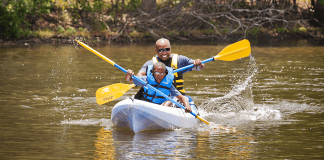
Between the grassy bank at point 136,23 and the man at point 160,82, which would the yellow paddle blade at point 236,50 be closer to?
the man at point 160,82

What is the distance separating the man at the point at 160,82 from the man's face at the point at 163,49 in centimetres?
38

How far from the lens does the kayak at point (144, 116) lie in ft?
19.8

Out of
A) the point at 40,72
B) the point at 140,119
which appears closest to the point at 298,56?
the point at 40,72

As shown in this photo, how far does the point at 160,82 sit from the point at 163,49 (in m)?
0.60

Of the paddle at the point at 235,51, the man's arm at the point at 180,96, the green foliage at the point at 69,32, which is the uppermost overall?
the green foliage at the point at 69,32

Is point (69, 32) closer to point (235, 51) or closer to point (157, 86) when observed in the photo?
point (235, 51)

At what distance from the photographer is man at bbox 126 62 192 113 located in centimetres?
623

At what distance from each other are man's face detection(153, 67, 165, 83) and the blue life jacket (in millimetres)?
45

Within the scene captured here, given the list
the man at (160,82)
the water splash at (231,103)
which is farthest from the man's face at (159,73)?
the water splash at (231,103)

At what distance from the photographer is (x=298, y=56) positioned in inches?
646

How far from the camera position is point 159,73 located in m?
6.22

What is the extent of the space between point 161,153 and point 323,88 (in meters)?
5.81

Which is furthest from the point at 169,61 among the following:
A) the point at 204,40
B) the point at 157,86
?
the point at 204,40

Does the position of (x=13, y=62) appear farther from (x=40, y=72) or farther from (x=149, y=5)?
(x=149, y=5)
